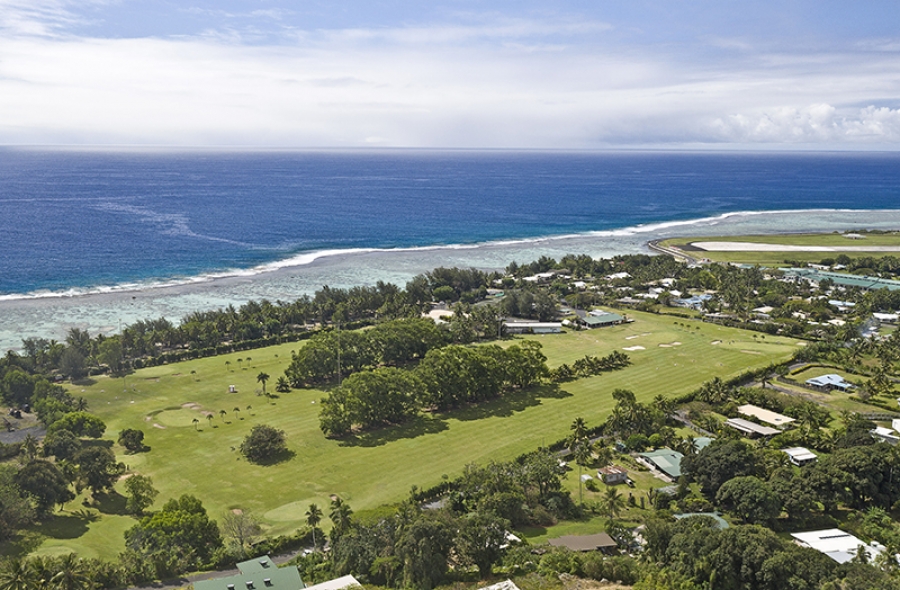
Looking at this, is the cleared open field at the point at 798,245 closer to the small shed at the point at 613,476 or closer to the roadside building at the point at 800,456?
the roadside building at the point at 800,456

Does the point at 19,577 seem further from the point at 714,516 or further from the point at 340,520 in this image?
the point at 714,516

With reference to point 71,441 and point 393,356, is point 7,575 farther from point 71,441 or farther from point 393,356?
point 393,356

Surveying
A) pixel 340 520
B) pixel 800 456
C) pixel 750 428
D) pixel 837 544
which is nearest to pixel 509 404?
pixel 750 428

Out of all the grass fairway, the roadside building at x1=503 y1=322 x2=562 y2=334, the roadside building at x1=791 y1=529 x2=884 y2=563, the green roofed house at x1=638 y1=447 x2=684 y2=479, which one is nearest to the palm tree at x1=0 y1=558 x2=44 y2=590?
the grass fairway

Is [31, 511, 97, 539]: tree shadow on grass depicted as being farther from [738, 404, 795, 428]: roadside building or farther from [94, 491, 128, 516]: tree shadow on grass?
[738, 404, 795, 428]: roadside building

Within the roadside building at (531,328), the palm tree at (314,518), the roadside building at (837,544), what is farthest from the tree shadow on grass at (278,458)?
the roadside building at (531,328)

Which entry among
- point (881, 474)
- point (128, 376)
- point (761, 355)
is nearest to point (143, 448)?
point (128, 376)

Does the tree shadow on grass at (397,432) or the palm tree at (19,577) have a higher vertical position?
the palm tree at (19,577)
